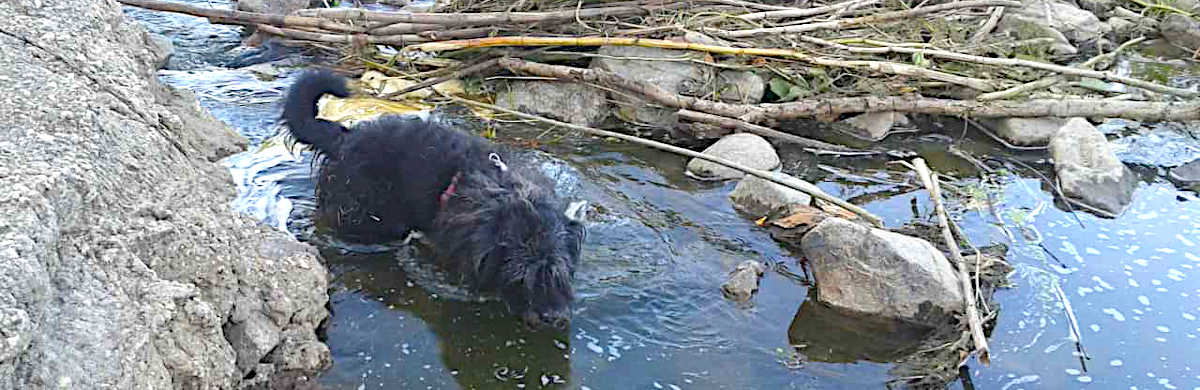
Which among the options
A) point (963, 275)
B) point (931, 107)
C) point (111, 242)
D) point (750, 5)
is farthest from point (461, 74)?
point (111, 242)

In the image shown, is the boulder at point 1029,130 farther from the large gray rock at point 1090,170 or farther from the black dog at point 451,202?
the black dog at point 451,202

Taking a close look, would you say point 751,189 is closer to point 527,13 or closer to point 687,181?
point 687,181

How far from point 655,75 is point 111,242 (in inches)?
223

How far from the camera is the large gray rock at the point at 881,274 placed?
526cm

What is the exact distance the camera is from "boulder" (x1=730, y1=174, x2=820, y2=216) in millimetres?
6484

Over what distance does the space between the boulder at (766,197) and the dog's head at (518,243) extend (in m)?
1.84

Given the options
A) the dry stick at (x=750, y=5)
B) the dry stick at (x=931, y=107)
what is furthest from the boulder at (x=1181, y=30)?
the dry stick at (x=750, y=5)

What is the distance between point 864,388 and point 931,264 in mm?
1040

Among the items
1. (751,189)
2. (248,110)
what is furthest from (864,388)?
(248,110)

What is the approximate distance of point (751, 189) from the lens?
266 inches

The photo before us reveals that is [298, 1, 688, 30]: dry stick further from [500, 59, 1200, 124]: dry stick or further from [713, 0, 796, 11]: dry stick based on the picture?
[500, 59, 1200, 124]: dry stick

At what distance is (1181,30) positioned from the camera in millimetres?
11180

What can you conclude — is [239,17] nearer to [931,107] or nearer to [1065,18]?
[931,107]

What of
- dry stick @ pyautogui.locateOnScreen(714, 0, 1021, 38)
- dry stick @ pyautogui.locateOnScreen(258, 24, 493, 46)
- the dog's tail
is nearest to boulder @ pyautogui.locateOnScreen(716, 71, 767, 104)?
dry stick @ pyautogui.locateOnScreen(714, 0, 1021, 38)
